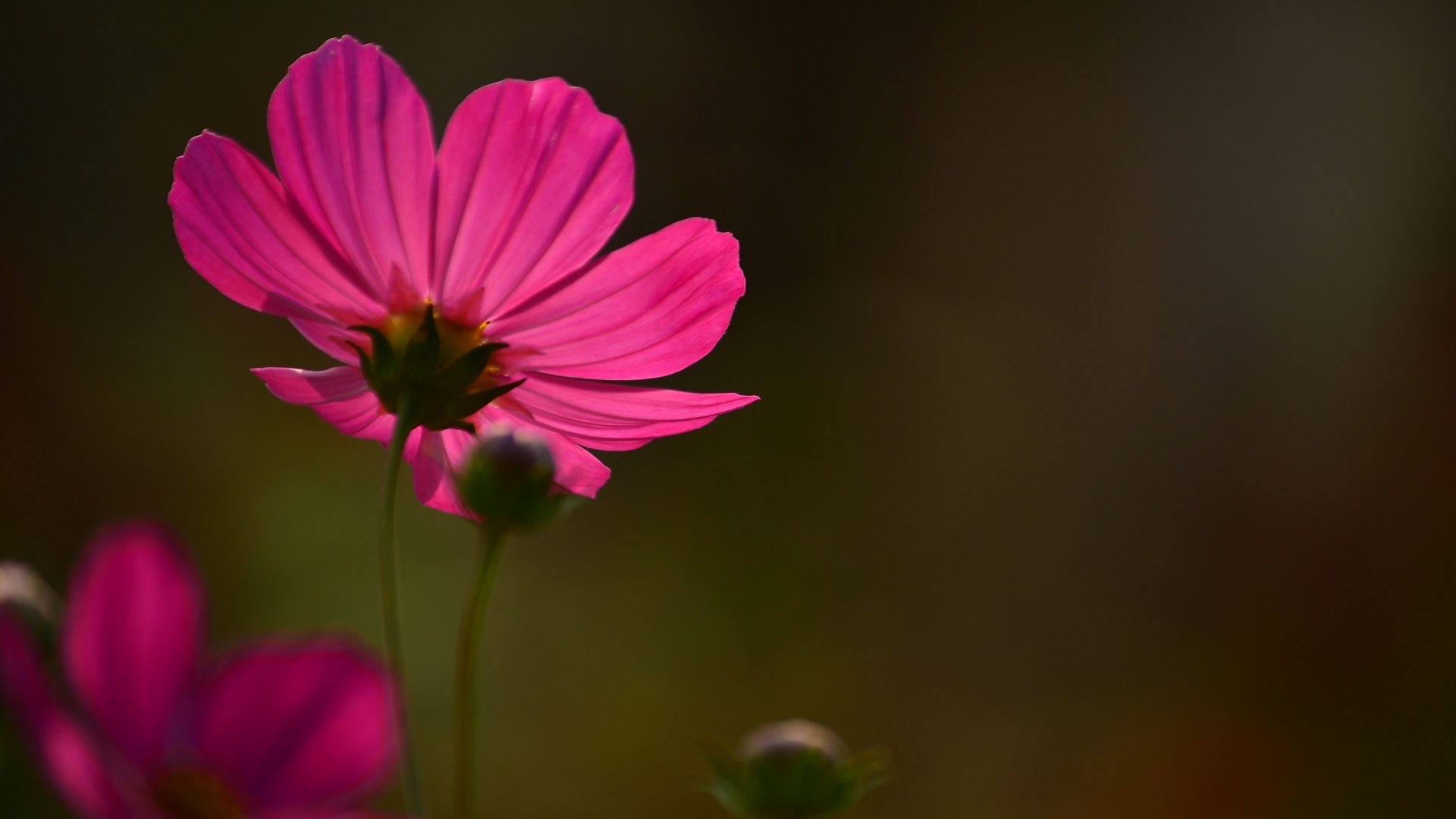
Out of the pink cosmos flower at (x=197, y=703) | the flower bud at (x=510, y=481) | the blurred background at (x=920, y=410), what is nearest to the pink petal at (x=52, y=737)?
the pink cosmos flower at (x=197, y=703)

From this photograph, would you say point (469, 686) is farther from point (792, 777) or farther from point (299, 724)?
point (792, 777)

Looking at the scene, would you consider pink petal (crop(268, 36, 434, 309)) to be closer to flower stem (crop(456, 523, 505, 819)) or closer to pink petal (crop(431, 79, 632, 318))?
pink petal (crop(431, 79, 632, 318))

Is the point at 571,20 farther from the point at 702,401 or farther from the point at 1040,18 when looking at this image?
the point at 702,401

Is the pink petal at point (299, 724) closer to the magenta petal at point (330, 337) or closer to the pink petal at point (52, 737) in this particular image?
the pink petal at point (52, 737)

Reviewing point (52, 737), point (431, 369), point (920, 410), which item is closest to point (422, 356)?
point (431, 369)

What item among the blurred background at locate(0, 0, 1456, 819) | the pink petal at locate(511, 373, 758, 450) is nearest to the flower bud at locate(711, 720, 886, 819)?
the pink petal at locate(511, 373, 758, 450)

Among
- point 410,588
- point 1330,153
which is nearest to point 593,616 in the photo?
point 410,588

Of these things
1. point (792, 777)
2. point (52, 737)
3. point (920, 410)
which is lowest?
point (52, 737)
